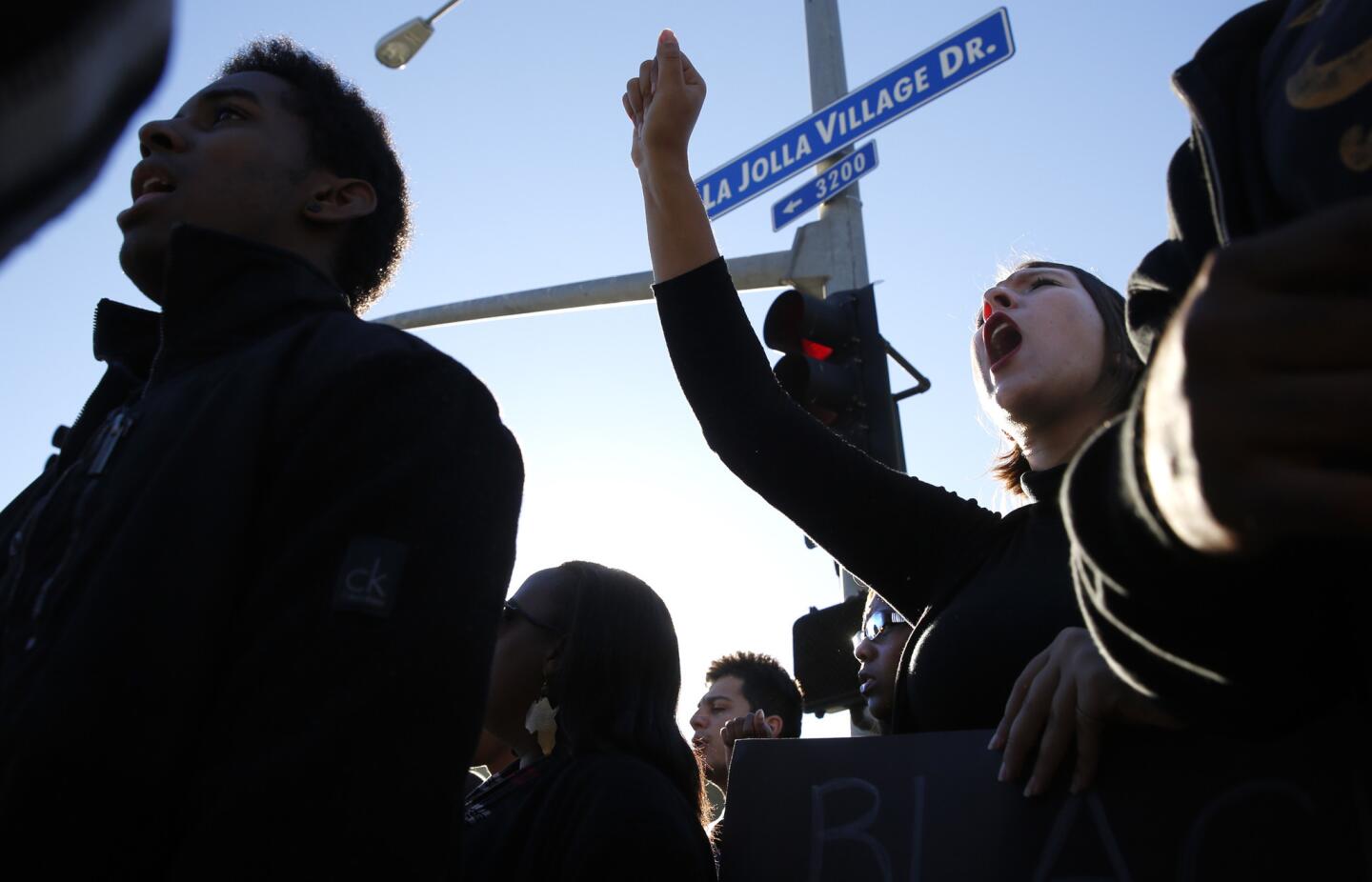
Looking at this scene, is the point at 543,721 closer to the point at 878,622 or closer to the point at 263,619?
the point at 878,622

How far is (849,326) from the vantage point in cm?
542

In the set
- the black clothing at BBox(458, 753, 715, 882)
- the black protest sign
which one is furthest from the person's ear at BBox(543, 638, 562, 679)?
the black protest sign

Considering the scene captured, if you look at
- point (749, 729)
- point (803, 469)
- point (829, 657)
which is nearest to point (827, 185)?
point (829, 657)

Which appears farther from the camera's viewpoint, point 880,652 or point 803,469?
point 880,652

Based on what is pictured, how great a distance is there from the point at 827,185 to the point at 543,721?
345 centimetres

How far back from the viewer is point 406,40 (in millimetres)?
7977

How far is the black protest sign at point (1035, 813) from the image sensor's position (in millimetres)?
1266

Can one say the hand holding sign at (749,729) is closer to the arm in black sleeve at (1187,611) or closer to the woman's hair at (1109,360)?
the woman's hair at (1109,360)

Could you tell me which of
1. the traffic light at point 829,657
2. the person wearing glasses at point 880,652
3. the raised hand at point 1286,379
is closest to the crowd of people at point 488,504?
the raised hand at point 1286,379

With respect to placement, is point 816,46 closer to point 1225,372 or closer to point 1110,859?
point 1110,859

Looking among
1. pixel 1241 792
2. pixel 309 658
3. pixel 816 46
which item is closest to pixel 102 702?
pixel 309 658

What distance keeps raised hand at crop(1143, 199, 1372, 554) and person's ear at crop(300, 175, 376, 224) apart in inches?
69.0

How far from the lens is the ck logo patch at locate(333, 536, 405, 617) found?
1289 mm

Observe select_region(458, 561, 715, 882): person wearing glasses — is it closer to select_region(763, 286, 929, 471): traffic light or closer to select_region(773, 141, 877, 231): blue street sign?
select_region(763, 286, 929, 471): traffic light
